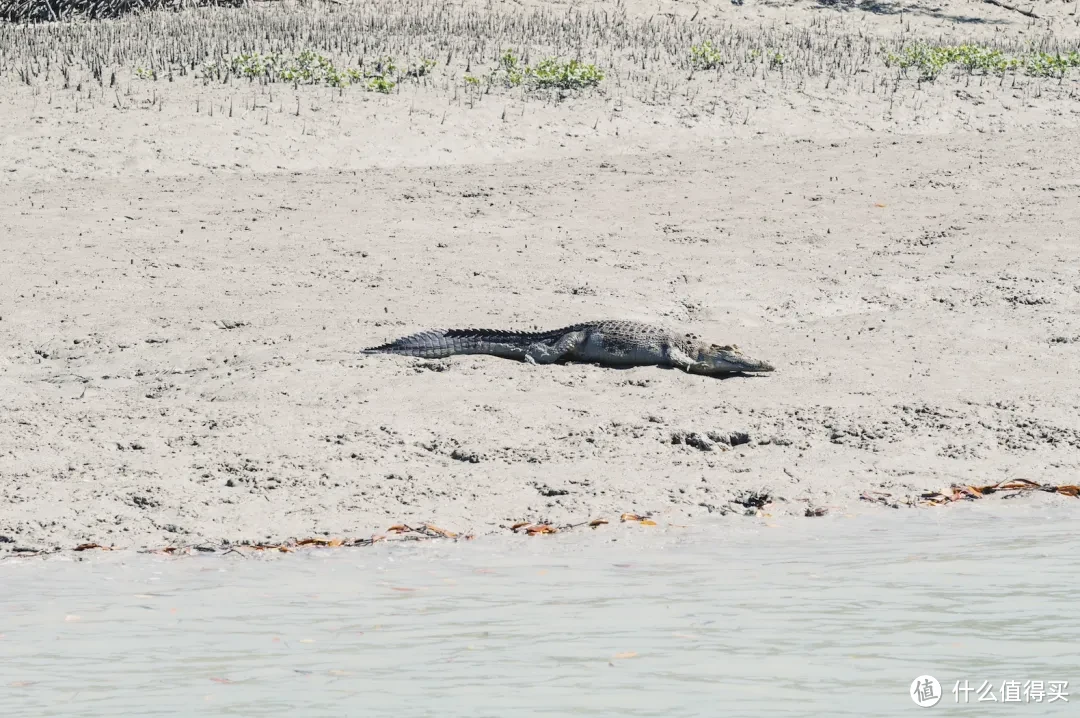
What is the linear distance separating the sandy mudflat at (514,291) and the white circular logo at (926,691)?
8.12ft

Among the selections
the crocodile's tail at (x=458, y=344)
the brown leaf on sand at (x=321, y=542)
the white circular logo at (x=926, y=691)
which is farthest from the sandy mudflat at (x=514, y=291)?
the white circular logo at (x=926, y=691)

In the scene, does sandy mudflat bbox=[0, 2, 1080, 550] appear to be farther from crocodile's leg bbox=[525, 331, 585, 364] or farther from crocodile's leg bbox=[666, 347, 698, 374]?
crocodile's leg bbox=[666, 347, 698, 374]

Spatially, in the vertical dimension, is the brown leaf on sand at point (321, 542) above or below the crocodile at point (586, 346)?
below

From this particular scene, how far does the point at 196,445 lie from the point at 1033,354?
5079 mm

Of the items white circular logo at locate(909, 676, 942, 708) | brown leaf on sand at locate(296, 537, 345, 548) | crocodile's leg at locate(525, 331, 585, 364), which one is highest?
white circular logo at locate(909, 676, 942, 708)

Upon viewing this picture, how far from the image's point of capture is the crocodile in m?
8.09

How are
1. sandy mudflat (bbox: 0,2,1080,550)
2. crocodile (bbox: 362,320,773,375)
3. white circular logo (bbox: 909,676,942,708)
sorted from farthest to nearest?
crocodile (bbox: 362,320,773,375)
sandy mudflat (bbox: 0,2,1080,550)
white circular logo (bbox: 909,676,942,708)

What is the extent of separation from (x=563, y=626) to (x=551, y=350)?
3.98 m

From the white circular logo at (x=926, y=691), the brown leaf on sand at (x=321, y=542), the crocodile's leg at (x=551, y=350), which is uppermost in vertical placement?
the white circular logo at (x=926, y=691)

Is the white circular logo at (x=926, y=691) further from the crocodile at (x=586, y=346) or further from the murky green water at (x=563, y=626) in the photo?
the crocodile at (x=586, y=346)

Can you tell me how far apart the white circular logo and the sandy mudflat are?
2.48 meters

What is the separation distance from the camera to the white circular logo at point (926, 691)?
357cm

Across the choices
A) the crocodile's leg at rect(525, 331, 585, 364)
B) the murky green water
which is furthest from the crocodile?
the murky green water

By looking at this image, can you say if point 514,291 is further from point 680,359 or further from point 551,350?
point 680,359
